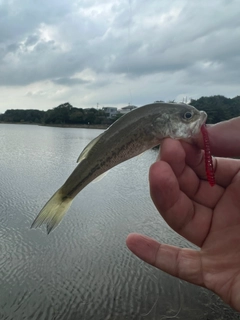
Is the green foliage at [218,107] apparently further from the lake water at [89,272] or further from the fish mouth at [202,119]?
the fish mouth at [202,119]

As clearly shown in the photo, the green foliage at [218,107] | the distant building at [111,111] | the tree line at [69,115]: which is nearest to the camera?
the green foliage at [218,107]

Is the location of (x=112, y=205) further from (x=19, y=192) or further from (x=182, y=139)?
(x=182, y=139)

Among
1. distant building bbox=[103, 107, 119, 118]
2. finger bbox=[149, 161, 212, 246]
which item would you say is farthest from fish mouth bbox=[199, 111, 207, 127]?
distant building bbox=[103, 107, 119, 118]

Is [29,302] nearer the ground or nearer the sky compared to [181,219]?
nearer the ground

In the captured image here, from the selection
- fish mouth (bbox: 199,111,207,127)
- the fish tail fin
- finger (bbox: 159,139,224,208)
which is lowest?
the fish tail fin

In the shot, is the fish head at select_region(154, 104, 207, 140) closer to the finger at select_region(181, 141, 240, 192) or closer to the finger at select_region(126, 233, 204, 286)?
the finger at select_region(181, 141, 240, 192)

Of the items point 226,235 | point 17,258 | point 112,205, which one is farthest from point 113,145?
point 112,205

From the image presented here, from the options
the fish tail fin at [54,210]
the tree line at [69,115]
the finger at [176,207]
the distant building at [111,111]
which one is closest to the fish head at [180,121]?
the finger at [176,207]
